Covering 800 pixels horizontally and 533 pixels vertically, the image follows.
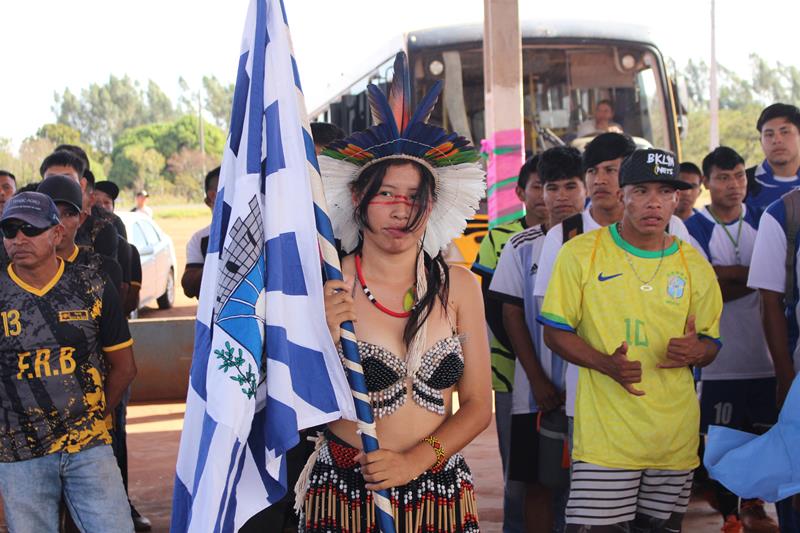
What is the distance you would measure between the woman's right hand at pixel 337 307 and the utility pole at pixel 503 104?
5.30m

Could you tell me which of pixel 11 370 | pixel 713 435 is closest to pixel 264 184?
pixel 11 370

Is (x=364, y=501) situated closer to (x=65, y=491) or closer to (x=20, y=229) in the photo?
(x=65, y=491)

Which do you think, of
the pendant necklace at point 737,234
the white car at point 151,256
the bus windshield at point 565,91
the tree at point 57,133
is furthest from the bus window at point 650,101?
the tree at point 57,133

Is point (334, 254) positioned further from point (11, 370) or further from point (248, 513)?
point (11, 370)

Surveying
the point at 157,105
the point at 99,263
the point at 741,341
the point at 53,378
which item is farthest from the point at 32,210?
the point at 157,105

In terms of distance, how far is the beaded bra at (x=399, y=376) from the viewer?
9.73 ft

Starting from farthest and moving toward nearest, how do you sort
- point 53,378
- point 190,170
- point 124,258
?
point 190,170 < point 124,258 < point 53,378

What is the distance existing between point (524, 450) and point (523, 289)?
0.80m

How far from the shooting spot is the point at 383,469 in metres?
2.79

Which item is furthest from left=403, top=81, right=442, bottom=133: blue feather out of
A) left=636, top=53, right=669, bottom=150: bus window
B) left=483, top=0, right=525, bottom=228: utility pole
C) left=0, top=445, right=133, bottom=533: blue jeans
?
left=636, top=53, right=669, bottom=150: bus window

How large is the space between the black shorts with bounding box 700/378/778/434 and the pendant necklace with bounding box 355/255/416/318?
9.68ft

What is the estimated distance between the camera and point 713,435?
3730 mm

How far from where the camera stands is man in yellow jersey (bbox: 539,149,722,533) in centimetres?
385

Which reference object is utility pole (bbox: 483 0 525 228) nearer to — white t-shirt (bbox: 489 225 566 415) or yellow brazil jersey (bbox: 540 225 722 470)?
white t-shirt (bbox: 489 225 566 415)
